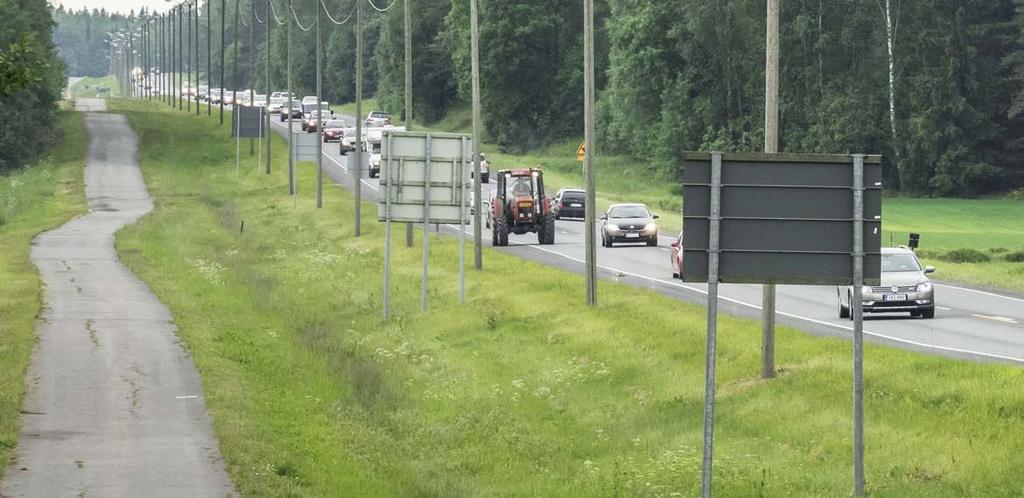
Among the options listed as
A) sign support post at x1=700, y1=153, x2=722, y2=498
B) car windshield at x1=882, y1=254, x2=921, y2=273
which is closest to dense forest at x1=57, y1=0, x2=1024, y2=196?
car windshield at x1=882, y1=254, x2=921, y2=273

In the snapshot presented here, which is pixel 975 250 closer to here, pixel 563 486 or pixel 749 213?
pixel 563 486

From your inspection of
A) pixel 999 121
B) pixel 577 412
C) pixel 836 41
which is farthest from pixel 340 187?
pixel 577 412

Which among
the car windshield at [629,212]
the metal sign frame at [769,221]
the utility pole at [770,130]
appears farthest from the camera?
the car windshield at [629,212]

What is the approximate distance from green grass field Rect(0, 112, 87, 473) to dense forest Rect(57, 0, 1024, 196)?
1303 centimetres

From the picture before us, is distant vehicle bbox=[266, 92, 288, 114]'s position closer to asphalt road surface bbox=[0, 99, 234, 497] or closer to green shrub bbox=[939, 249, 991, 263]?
green shrub bbox=[939, 249, 991, 263]

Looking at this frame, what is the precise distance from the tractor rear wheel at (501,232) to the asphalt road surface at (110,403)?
527 inches

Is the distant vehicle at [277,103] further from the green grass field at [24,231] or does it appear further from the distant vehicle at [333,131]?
the distant vehicle at [333,131]

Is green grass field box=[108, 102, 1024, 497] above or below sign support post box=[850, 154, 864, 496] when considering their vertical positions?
below

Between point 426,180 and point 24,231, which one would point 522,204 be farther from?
point 426,180

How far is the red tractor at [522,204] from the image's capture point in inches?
2333

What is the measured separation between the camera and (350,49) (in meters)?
172

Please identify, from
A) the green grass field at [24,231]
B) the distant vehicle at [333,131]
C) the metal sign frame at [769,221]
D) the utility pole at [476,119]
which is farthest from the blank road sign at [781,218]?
the distant vehicle at [333,131]

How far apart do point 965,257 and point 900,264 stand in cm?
1957

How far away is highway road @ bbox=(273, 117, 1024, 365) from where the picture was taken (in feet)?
99.2
